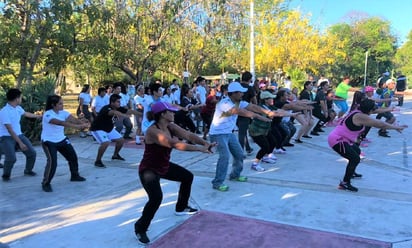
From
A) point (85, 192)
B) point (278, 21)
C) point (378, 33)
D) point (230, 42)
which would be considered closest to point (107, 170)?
point (85, 192)

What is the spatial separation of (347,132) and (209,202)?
232 centimetres

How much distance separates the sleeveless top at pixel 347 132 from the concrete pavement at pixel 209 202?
2.44 feet

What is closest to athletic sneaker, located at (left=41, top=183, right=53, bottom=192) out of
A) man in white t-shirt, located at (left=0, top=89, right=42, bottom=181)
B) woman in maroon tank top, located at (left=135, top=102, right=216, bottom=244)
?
man in white t-shirt, located at (left=0, top=89, right=42, bottom=181)

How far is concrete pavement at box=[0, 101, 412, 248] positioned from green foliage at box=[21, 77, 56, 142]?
2.37 metres

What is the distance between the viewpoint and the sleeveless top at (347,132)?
5902 millimetres

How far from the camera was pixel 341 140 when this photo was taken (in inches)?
235

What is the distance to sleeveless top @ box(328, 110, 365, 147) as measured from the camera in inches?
232

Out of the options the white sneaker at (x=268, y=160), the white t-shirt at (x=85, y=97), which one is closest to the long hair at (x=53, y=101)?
the white sneaker at (x=268, y=160)

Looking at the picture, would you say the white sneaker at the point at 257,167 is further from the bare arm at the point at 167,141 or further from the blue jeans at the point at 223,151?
the bare arm at the point at 167,141

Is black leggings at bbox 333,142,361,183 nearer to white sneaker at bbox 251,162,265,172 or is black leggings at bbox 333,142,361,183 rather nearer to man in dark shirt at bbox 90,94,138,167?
white sneaker at bbox 251,162,265,172

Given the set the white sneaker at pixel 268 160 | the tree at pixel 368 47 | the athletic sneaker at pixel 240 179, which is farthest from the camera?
the tree at pixel 368 47

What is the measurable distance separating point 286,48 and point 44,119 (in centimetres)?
2565

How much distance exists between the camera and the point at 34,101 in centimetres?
1077

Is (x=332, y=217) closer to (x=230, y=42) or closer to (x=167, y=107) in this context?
(x=167, y=107)
